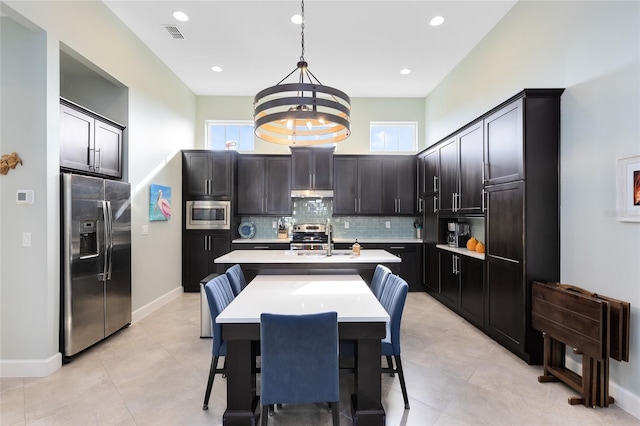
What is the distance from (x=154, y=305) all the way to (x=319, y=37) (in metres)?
4.26

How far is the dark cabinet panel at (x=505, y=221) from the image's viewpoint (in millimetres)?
2771

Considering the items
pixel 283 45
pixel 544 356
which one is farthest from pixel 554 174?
pixel 283 45

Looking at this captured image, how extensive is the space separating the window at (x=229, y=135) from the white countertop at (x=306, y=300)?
378cm

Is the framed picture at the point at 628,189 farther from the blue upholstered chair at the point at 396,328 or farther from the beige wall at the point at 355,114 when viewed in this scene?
the beige wall at the point at 355,114

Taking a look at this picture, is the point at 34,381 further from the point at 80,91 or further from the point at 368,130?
the point at 368,130

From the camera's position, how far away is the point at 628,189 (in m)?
2.12

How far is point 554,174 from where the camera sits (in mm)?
2729

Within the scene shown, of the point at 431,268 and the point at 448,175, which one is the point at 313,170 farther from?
the point at 431,268

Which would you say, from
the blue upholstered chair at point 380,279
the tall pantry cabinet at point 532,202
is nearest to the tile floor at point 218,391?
the tall pantry cabinet at point 532,202

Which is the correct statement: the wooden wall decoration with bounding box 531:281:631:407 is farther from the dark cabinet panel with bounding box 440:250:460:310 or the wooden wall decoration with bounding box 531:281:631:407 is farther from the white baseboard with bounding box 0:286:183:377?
the white baseboard with bounding box 0:286:183:377

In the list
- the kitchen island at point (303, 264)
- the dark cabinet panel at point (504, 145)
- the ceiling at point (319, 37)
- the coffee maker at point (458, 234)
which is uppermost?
the ceiling at point (319, 37)

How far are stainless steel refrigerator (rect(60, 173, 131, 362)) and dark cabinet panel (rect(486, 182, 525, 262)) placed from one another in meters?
4.02

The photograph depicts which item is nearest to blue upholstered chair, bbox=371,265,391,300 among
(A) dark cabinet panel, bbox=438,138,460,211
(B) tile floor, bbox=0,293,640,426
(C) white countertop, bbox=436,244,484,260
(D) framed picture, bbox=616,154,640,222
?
(B) tile floor, bbox=0,293,640,426

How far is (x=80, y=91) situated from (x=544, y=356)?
566 cm
